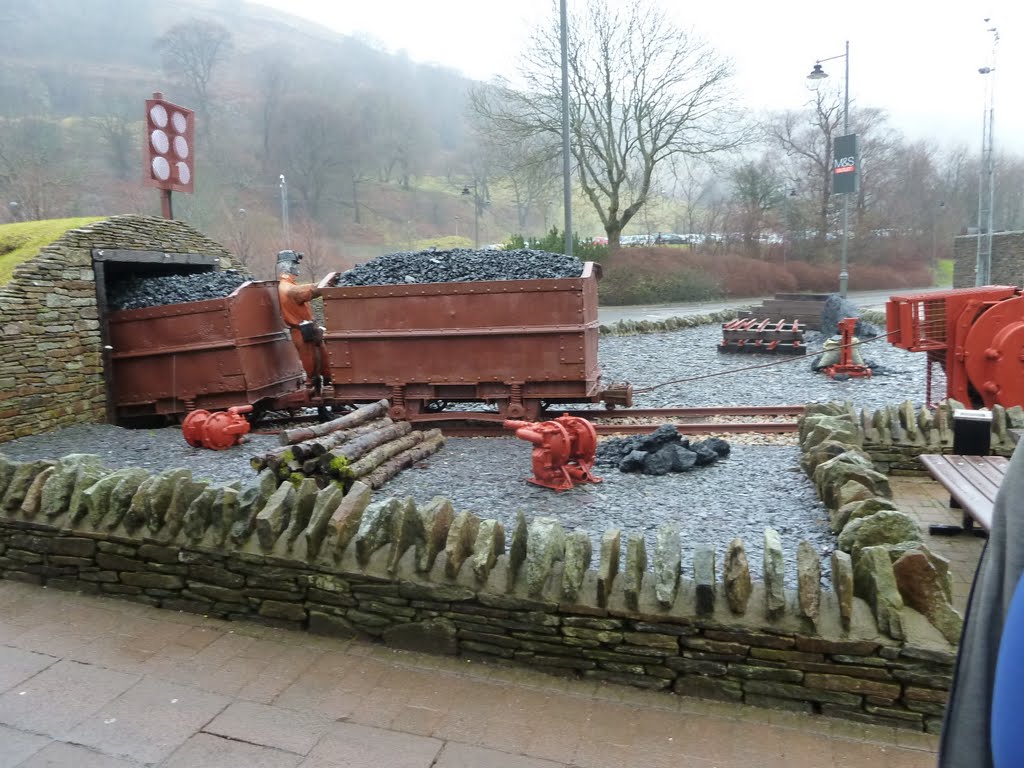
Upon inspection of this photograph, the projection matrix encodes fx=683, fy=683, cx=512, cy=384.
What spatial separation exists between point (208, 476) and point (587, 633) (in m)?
4.92

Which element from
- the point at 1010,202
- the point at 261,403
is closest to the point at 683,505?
the point at 261,403

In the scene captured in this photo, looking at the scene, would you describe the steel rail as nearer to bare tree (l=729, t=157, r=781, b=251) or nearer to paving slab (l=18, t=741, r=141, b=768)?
paving slab (l=18, t=741, r=141, b=768)

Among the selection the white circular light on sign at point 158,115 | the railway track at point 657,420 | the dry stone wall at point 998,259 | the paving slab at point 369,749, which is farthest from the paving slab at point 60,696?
the dry stone wall at point 998,259

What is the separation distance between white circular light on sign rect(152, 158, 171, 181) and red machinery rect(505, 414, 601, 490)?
9155mm

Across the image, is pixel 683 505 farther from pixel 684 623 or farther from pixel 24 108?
pixel 24 108

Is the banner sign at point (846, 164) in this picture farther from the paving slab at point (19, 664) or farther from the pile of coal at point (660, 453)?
the paving slab at point (19, 664)

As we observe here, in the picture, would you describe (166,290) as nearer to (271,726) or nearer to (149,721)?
(149,721)

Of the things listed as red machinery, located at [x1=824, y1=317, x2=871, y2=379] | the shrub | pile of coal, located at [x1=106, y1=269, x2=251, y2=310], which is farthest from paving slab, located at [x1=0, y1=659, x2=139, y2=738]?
the shrub

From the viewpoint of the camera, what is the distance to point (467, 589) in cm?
392

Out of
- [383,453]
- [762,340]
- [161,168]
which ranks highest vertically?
[161,168]

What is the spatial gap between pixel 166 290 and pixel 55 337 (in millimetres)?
1734

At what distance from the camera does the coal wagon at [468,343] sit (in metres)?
9.06

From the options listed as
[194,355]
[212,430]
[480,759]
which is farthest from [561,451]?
[194,355]

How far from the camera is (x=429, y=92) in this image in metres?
91.8
